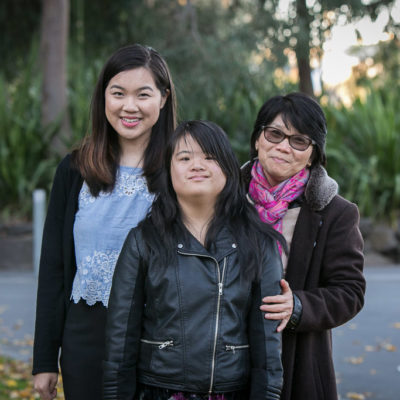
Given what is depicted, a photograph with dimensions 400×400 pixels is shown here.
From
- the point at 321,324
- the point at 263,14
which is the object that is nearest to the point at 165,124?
the point at 321,324

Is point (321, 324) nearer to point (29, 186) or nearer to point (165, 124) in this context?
point (165, 124)

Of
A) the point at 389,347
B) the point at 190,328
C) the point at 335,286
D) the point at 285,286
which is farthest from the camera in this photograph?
the point at 389,347

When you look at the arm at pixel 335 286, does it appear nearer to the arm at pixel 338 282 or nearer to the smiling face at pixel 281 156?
the arm at pixel 338 282

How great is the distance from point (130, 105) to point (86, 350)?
90cm

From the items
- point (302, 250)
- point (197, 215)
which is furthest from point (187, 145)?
point (302, 250)

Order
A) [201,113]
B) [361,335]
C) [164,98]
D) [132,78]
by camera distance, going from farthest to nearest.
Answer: [201,113], [361,335], [164,98], [132,78]

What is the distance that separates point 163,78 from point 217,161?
0.50 m

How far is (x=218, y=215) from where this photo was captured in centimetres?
212

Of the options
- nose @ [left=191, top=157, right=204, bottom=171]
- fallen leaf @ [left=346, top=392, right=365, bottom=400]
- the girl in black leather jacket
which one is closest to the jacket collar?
the girl in black leather jacket

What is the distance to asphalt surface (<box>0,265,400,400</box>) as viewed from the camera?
178 inches

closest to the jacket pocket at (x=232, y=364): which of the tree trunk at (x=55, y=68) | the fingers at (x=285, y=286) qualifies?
the fingers at (x=285, y=286)

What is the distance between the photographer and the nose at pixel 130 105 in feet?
7.54

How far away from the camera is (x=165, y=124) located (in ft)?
8.14

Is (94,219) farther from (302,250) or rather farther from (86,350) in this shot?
(302,250)
